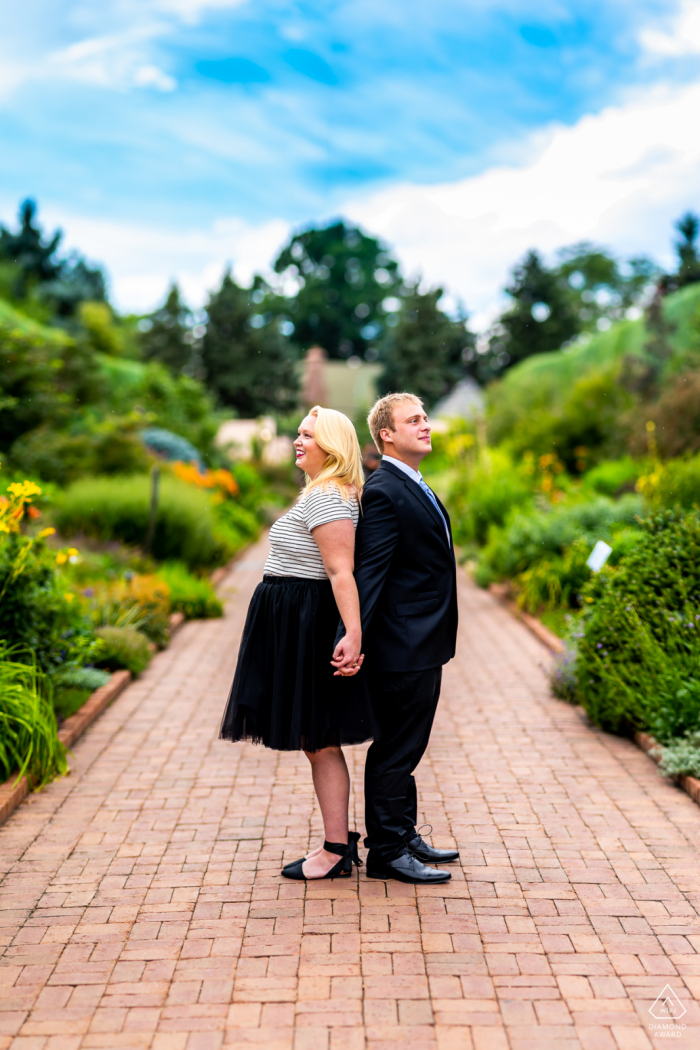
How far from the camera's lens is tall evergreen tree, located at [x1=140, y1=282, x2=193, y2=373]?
40.3 meters

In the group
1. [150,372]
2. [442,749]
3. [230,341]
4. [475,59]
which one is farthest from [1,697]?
[230,341]

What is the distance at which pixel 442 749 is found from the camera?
18.0 feet

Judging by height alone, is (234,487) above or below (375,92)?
below

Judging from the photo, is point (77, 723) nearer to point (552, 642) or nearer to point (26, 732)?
point (26, 732)

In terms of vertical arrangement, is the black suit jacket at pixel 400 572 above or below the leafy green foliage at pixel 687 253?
below

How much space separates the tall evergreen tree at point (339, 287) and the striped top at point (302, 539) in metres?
50.6

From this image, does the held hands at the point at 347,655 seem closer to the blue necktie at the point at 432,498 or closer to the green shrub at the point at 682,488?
the blue necktie at the point at 432,498

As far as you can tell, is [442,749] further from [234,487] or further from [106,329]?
[106,329]

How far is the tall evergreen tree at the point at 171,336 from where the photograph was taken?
40.3 m

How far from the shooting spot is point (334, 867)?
11.9 feet

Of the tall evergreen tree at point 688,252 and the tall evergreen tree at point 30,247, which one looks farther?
the tall evergreen tree at point 30,247

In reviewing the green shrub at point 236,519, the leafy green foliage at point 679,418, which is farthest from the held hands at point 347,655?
the green shrub at point 236,519

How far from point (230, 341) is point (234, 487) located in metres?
24.3

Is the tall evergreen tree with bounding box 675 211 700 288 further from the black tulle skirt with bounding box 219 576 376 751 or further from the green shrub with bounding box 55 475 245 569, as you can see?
the black tulle skirt with bounding box 219 576 376 751
